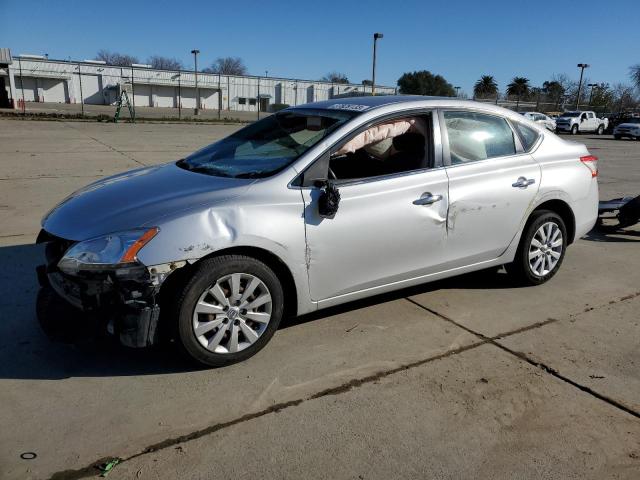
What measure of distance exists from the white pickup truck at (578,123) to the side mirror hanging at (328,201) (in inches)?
1505

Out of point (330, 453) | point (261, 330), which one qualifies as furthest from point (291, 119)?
point (330, 453)

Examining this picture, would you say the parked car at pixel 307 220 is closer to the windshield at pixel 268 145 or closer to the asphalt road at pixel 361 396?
the windshield at pixel 268 145

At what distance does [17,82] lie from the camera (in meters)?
55.7

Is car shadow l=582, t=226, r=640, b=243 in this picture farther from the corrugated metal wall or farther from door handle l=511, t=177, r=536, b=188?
the corrugated metal wall

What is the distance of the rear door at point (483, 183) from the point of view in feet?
13.4

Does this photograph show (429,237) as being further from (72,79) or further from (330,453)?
(72,79)

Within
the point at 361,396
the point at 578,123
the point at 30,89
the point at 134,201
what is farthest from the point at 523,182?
the point at 30,89

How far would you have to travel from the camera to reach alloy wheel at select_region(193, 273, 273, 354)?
3123 millimetres

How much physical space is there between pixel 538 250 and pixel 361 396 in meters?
2.56

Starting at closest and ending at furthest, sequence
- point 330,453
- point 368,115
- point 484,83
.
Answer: point 330,453 → point 368,115 → point 484,83

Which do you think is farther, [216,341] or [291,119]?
[291,119]

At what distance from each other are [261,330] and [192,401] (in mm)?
630

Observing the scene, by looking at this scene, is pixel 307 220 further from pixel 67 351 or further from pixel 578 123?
pixel 578 123

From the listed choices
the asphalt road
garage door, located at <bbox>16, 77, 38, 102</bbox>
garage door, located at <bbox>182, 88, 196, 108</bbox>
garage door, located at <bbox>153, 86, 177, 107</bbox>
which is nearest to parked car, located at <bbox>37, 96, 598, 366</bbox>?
the asphalt road
